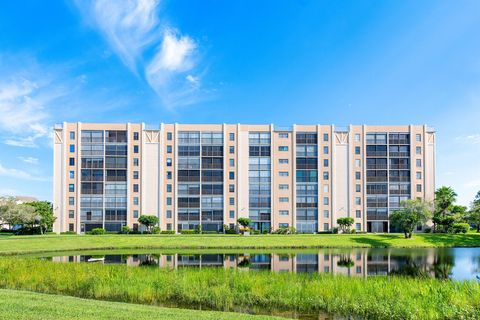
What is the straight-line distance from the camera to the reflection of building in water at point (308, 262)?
103 ft

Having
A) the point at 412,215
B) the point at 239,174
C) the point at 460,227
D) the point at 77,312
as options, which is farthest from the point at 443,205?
the point at 77,312

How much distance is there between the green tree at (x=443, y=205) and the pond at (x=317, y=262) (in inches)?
1159

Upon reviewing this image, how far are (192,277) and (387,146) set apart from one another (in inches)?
2842

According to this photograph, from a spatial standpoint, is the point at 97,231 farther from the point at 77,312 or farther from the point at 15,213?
the point at 77,312

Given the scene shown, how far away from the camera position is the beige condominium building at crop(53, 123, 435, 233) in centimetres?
7950

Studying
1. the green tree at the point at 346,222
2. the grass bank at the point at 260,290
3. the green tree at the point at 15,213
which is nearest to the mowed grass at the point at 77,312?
the grass bank at the point at 260,290

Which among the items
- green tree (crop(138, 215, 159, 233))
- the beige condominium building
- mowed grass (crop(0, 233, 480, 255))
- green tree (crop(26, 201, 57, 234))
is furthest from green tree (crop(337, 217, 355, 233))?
green tree (crop(26, 201, 57, 234))

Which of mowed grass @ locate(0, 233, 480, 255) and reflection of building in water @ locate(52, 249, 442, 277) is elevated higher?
reflection of building in water @ locate(52, 249, 442, 277)

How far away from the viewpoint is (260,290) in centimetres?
1952

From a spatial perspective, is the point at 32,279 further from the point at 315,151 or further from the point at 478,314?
the point at 315,151

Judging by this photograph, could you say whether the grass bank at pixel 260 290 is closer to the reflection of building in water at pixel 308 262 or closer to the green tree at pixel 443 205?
the reflection of building in water at pixel 308 262

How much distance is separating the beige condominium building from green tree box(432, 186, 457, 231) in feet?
19.5

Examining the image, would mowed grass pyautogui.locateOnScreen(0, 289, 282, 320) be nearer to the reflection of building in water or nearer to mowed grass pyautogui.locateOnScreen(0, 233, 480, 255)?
the reflection of building in water

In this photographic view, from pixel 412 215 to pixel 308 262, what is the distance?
3538cm
